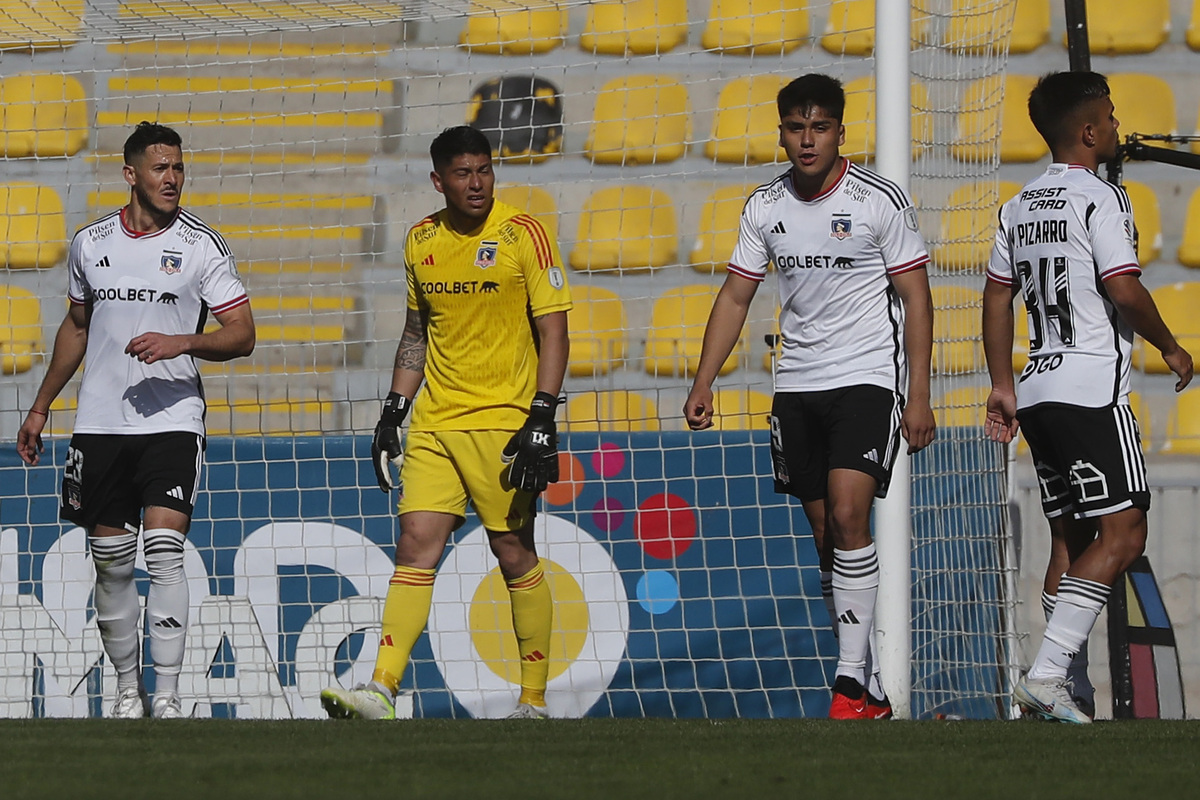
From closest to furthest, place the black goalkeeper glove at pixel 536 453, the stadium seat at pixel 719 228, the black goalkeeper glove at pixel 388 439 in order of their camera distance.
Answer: the black goalkeeper glove at pixel 536 453 < the black goalkeeper glove at pixel 388 439 < the stadium seat at pixel 719 228

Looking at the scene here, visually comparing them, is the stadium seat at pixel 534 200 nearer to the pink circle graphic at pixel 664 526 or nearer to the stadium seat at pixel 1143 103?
the pink circle graphic at pixel 664 526

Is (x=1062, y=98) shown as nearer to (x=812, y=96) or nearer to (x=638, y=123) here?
(x=812, y=96)

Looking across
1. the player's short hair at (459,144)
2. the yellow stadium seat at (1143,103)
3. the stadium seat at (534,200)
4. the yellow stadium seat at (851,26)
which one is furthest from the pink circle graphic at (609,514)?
the yellow stadium seat at (1143,103)

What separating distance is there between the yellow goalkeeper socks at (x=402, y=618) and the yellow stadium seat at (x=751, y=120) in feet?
12.6

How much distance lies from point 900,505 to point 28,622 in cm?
340

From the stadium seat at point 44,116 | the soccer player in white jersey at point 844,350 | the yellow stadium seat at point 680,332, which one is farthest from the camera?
the stadium seat at point 44,116

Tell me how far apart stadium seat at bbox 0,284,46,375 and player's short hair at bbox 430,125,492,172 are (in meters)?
3.51

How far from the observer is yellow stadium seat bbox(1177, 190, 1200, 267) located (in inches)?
323

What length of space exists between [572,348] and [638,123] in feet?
4.04

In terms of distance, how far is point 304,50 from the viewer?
8172 millimetres

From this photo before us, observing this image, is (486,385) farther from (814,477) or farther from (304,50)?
(304,50)

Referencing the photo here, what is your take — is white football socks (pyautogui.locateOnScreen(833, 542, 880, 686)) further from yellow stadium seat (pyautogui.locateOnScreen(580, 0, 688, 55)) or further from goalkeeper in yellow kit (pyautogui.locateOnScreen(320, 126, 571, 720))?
yellow stadium seat (pyautogui.locateOnScreen(580, 0, 688, 55))

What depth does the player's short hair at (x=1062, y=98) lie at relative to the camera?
426 centimetres

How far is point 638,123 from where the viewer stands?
26.6 ft
